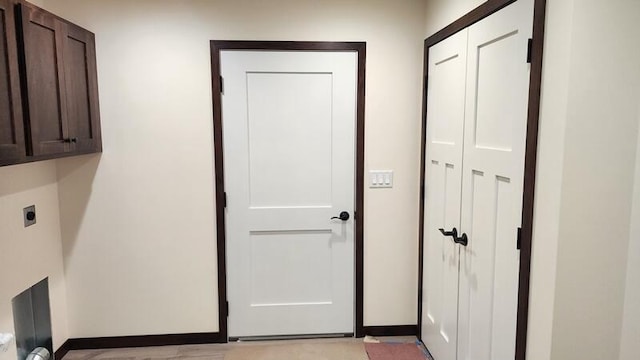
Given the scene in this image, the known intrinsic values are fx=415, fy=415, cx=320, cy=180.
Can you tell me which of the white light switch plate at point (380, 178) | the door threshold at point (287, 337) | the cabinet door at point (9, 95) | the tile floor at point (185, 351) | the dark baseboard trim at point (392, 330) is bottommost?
the tile floor at point (185, 351)

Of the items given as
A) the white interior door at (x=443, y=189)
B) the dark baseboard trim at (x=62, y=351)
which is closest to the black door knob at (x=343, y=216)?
the white interior door at (x=443, y=189)

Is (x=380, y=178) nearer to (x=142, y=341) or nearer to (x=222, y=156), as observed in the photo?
(x=222, y=156)

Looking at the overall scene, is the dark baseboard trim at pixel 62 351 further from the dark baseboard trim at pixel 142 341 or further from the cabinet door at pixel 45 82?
the cabinet door at pixel 45 82

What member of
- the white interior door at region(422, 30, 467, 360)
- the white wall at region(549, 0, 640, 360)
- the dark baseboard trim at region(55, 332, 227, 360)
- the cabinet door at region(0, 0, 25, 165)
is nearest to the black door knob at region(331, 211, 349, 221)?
the white interior door at region(422, 30, 467, 360)

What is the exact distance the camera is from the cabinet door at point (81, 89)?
2.29 m

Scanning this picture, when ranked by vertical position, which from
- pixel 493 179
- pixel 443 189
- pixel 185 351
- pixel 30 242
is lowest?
pixel 185 351

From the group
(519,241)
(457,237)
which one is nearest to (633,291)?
(519,241)

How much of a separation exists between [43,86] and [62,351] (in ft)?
5.89

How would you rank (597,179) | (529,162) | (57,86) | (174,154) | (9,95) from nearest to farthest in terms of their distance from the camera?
(597,179) → (529,162) → (9,95) → (57,86) → (174,154)

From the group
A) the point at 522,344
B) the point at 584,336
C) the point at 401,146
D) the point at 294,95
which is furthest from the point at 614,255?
the point at 294,95

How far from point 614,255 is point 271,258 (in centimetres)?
202

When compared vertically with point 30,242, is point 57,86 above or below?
above

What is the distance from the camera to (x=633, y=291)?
1439 mm

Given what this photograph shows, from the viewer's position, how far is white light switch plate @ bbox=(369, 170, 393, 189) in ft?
9.45
